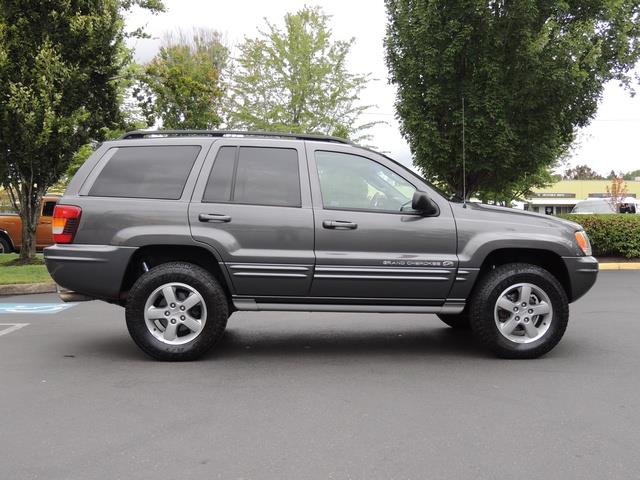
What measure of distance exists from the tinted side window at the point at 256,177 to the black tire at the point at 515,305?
183cm

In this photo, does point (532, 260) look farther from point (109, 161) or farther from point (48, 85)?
point (48, 85)

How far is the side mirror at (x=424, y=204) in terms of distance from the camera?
17.4 feet

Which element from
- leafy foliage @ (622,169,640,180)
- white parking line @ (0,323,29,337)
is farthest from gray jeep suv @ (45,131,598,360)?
leafy foliage @ (622,169,640,180)

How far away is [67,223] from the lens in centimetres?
542

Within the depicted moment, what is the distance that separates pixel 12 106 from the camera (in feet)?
39.6

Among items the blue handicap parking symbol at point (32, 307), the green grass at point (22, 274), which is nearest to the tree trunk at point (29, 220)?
the green grass at point (22, 274)

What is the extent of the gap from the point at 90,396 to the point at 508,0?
1277 centimetres

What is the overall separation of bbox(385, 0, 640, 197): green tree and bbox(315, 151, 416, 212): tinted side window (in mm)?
9144

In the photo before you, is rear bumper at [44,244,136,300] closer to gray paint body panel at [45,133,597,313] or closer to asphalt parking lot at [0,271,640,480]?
gray paint body panel at [45,133,597,313]

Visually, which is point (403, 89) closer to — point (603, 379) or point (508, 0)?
point (508, 0)

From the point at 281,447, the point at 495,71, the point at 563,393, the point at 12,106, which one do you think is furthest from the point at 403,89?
the point at 281,447

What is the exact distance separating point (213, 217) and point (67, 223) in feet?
4.18

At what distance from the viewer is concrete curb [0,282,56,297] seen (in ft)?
33.2

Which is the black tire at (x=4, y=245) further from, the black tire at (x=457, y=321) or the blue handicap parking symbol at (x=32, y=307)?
the black tire at (x=457, y=321)
